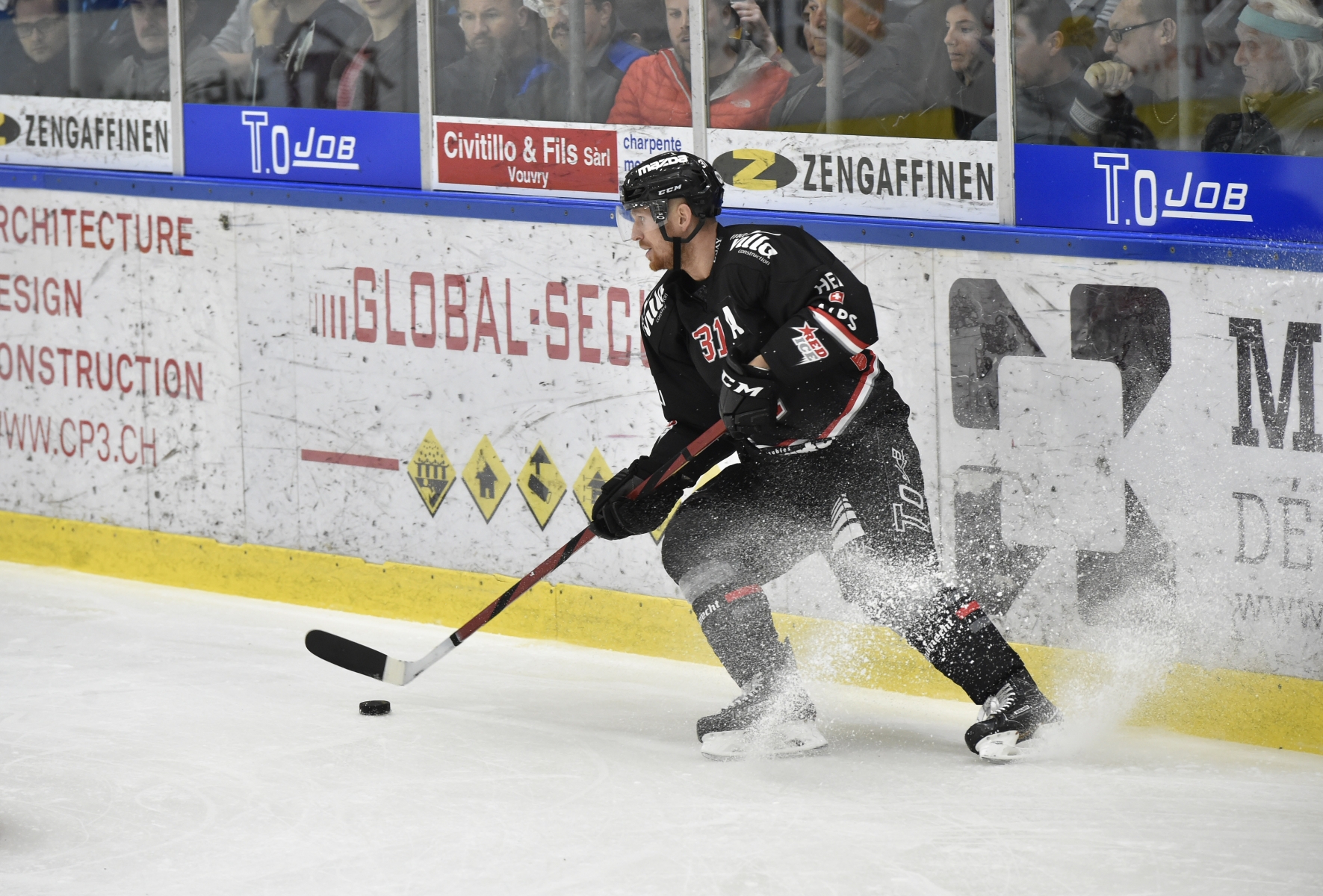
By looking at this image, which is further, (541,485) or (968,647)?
(541,485)

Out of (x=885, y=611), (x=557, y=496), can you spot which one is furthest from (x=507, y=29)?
(x=885, y=611)

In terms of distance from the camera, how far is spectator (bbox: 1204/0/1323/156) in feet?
12.7

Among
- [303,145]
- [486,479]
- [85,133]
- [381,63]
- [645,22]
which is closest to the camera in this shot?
[645,22]

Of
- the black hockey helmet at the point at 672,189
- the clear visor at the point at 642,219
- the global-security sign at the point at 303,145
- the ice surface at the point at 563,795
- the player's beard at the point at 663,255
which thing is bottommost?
the ice surface at the point at 563,795

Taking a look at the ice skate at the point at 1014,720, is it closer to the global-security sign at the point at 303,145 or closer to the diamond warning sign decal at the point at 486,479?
the diamond warning sign decal at the point at 486,479

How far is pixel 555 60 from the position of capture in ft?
16.9

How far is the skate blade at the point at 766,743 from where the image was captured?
4.01m

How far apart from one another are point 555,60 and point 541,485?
1154mm

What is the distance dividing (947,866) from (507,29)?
2830 mm

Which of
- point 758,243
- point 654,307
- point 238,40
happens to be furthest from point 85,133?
point 758,243

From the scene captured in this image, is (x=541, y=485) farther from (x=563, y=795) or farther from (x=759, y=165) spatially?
(x=563, y=795)

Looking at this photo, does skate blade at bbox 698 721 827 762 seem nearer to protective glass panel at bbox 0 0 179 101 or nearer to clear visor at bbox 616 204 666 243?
clear visor at bbox 616 204 666 243

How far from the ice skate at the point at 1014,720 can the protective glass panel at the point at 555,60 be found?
183cm

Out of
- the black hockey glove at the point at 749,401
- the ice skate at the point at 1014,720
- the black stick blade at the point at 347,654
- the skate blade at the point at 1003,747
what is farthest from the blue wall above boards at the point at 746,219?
the black stick blade at the point at 347,654
